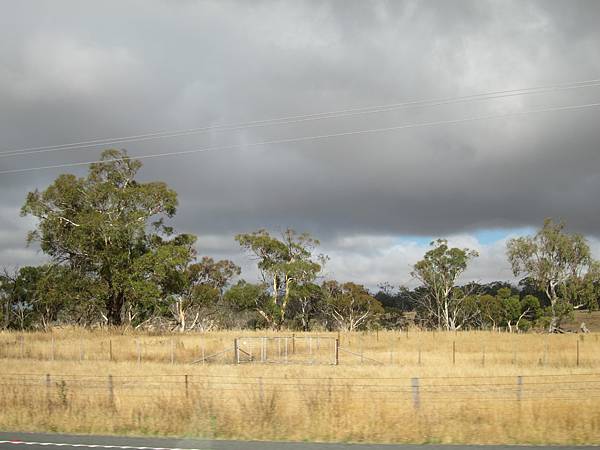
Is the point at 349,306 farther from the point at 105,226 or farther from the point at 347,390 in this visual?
the point at 347,390

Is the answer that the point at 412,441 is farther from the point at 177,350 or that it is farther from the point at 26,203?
the point at 26,203

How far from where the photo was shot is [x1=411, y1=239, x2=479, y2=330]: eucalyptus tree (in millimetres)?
78375

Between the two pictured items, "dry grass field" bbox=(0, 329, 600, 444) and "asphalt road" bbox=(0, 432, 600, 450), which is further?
"dry grass field" bbox=(0, 329, 600, 444)

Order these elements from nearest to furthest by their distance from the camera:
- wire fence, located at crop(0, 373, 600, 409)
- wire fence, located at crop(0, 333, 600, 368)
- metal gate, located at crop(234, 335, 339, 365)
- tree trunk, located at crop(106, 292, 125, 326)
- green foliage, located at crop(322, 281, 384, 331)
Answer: wire fence, located at crop(0, 373, 600, 409) → wire fence, located at crop(0, 333, 600, 368) → metal gate, located at crop(234, 335, 339, 365) → tree trunk, located at crop(106, 292, 125, 326) → green foliage, located at crop(322, 281, 384, 331)

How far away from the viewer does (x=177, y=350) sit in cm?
4122

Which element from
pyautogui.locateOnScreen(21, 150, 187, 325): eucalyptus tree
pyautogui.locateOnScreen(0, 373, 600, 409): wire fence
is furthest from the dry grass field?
pyautogui.locateOnScreen(21, 150, 187, 325): eucalyptus tree

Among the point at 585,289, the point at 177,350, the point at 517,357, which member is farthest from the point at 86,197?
the point at 585,289

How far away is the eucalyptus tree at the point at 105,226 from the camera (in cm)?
5091

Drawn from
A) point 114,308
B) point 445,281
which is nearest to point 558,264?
point 445,281

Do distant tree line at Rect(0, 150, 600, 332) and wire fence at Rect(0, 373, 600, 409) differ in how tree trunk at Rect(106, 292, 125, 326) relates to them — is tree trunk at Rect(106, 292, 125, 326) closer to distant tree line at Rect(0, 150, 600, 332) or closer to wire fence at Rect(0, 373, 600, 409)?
distant tree line at Rect(0, 150, 600, 332)

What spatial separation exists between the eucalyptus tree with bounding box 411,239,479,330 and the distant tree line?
161 millimetres

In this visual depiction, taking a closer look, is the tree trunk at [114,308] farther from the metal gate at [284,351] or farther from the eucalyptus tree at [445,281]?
the eucalyptus tree at [445,281]

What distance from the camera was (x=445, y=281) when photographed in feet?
261

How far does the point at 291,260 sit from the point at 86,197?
27.8m
